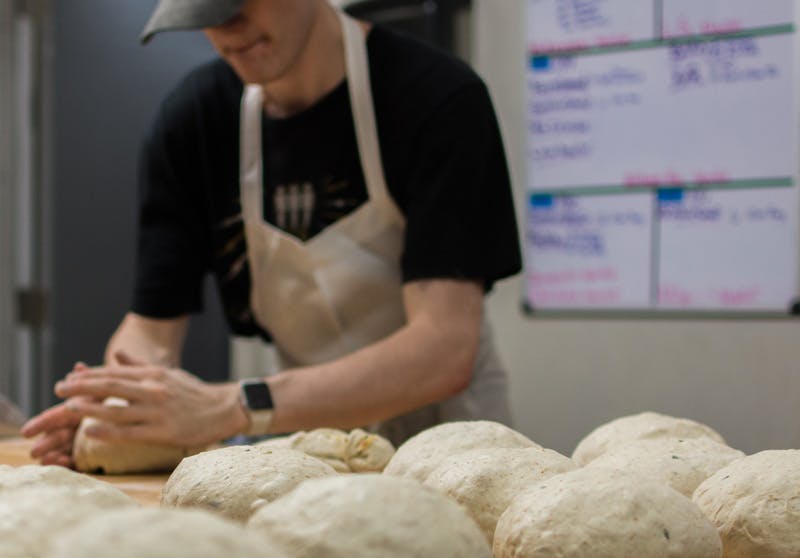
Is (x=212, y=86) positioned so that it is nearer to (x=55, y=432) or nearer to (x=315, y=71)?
(x=315, y=71)

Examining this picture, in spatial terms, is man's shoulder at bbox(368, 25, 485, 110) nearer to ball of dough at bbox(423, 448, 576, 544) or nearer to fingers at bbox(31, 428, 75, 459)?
fingers at bbox(31, 428, 75, 459)

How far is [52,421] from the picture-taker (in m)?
1.54

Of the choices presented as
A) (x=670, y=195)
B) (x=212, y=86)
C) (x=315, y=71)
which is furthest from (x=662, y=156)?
(x=212, y=86)

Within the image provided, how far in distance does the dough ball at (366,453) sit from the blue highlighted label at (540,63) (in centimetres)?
171

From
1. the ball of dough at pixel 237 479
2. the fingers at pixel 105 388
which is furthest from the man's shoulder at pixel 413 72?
the ball of dough at pixel 237 479

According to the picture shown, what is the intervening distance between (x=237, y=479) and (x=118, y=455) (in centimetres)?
72

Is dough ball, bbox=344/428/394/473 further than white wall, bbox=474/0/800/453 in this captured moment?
No

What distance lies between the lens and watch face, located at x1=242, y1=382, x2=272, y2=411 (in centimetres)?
160

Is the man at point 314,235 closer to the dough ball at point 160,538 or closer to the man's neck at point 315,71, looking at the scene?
the man's neck at point 315,71

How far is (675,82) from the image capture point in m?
2.52

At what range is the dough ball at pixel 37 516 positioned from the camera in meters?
0.58

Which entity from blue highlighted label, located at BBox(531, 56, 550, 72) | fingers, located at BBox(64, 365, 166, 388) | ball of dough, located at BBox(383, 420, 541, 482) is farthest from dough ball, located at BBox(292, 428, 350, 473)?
blue highlighted label, located at BBox(531, 56, 550, 72)

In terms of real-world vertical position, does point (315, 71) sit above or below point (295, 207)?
above

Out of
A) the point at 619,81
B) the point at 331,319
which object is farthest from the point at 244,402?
the point at 619,81
